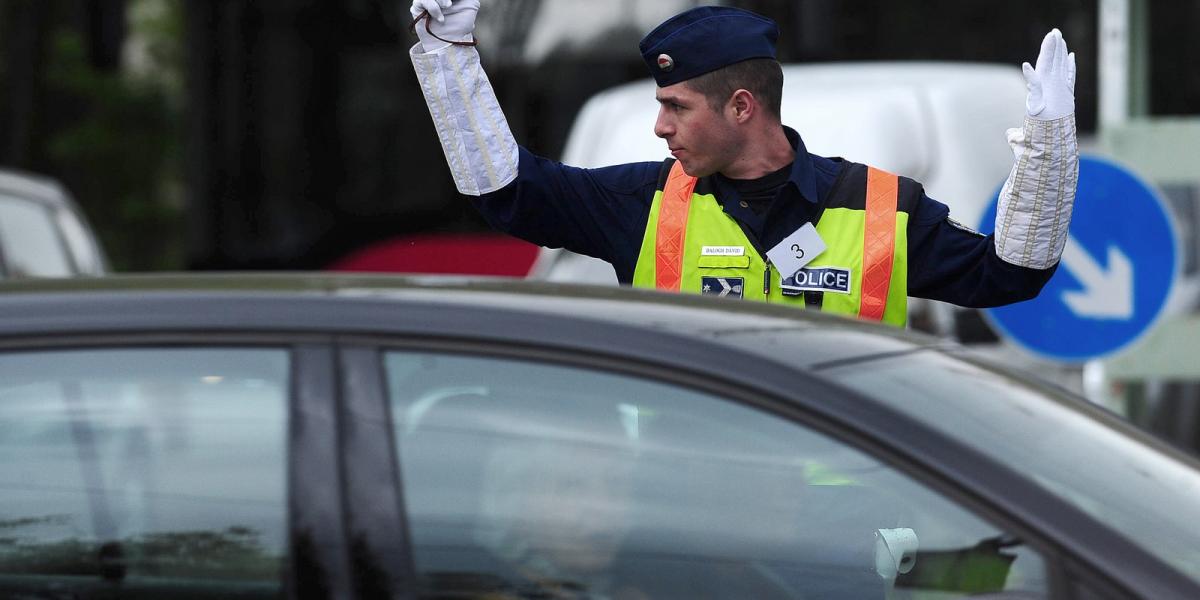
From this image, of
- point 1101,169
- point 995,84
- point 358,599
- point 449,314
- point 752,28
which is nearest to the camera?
point 358,599

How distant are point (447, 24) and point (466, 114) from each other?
0.18 meters

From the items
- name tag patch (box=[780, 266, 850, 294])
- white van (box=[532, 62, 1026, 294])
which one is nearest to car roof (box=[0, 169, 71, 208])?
white van (box=[532, 62, 1026, 294])

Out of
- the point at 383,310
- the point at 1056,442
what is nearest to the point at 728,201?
the point at 1056,442

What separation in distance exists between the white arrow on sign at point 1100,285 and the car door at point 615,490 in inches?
145

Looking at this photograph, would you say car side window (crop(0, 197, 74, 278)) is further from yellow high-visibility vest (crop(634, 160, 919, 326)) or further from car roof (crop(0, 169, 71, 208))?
yellow high-visibility vest (crop(634, 160, 919, 326))

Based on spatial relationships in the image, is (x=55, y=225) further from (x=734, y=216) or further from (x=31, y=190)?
(x=734, y=216)

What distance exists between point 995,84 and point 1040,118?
3.90m

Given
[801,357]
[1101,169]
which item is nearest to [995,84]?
[1101,169]

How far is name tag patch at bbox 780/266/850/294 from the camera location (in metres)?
3.74

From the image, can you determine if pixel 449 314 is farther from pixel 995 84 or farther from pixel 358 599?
pixel 995 84

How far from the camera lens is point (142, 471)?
256cm

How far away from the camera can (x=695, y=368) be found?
248 cm

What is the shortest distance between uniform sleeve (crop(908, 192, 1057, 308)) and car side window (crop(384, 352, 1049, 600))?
1.29 metres

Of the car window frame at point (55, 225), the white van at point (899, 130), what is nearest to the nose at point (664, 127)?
the white van at point (899, 130)
